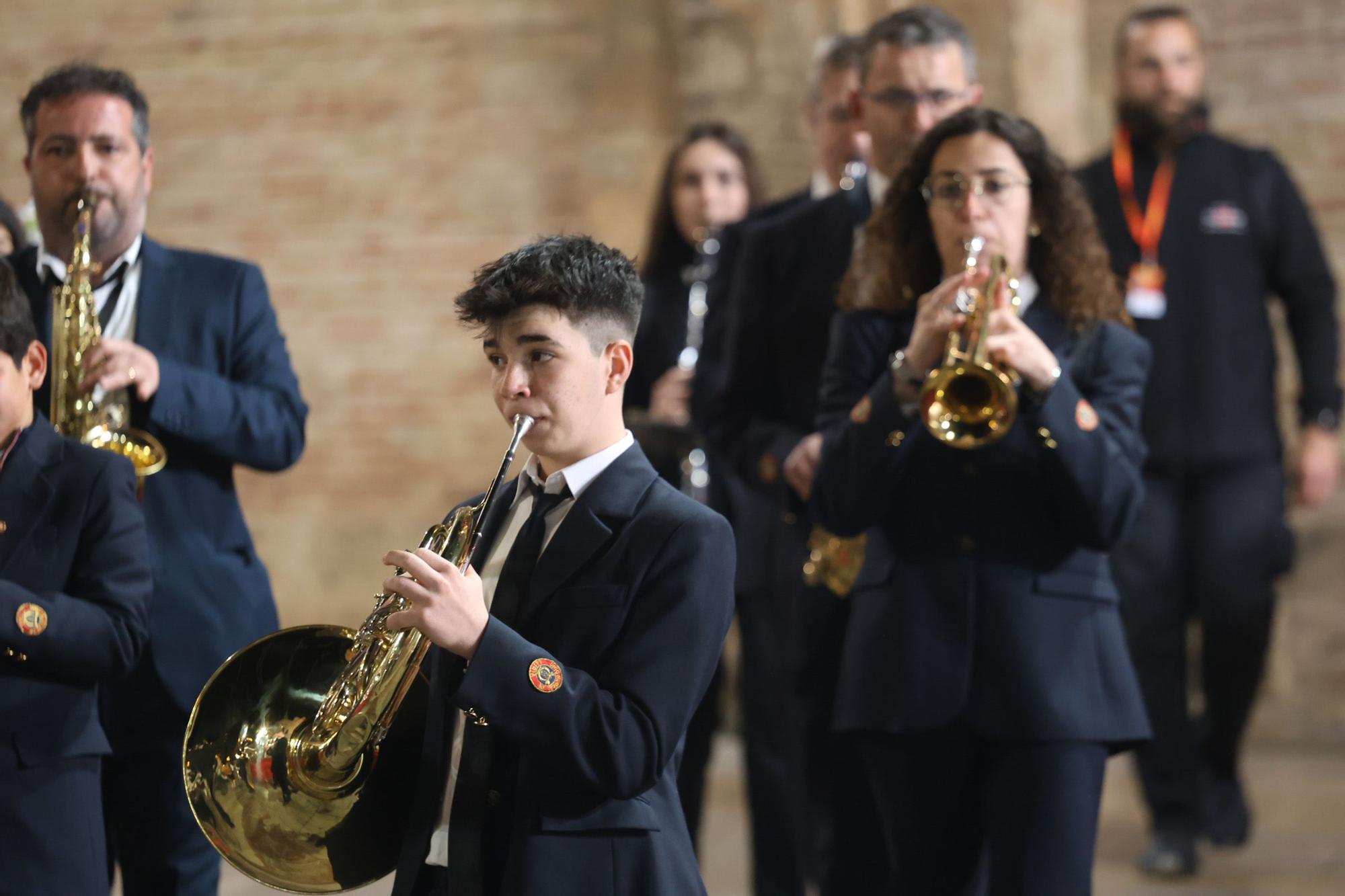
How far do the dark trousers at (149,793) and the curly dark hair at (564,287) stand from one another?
3.58ft

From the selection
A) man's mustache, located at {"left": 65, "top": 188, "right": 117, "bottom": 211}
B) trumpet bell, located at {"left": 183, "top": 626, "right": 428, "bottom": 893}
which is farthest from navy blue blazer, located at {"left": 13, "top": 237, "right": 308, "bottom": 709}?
trumpet bell, located at {"left": 183, "top": 626, "right": 428, "bottom": 893}

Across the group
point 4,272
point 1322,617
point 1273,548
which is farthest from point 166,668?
point 1322,617

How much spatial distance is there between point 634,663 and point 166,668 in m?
1.19

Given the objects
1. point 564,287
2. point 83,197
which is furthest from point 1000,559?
point 83,197

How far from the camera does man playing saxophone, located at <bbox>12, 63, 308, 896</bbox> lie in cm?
302

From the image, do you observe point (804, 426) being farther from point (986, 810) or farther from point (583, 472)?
point (583, 472)

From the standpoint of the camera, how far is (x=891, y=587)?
116 inches

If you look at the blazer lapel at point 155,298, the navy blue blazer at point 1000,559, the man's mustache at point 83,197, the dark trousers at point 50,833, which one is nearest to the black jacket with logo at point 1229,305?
the navy blue blazer at point 1000,559

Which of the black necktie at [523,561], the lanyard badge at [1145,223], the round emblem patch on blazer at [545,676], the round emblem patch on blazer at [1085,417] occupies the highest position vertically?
the lanyard badge at [1145,223]

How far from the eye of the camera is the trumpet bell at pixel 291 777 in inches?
91.4

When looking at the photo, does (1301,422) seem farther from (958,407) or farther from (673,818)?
(673,818)

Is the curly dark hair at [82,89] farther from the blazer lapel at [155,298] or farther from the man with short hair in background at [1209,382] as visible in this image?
the man with short hair in background at [1209,382]

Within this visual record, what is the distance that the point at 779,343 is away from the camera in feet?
13.0

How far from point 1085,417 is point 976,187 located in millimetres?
456
